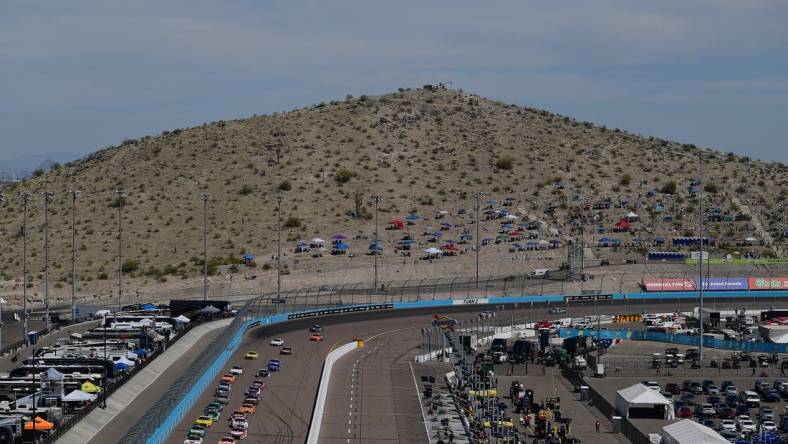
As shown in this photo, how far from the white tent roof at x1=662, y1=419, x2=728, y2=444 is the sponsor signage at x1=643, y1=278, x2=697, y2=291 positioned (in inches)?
2587

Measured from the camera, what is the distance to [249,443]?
55.1 m

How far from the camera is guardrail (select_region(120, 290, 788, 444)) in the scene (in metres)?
53.6

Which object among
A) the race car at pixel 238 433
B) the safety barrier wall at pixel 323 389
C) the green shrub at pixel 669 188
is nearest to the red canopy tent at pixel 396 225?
the green shrub at pixel 669 188

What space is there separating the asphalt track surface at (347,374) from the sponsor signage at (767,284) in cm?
547

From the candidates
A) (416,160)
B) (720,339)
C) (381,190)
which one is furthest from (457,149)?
(720,339)

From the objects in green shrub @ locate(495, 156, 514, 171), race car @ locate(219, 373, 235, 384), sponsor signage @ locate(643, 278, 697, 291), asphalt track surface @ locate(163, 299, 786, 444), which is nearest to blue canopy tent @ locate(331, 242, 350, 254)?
asphalt track surface @ locate(163, 299, 786, 444)

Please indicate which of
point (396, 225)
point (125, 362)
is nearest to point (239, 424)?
point (125, 362)

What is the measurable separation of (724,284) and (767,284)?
15.1 ft

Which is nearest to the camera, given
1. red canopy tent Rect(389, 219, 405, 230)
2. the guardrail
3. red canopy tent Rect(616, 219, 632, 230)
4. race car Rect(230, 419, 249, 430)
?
the guardrail

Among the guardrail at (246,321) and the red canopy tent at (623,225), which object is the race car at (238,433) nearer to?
the guardrail at (246,321)

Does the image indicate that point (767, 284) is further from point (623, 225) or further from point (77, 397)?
point (77, 397)

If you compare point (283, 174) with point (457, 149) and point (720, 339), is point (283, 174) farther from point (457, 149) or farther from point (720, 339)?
point (720, 339)

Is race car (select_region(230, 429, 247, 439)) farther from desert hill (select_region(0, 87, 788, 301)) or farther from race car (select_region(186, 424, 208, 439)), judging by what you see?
desert hill (select_region(0, 87, 788, 301))

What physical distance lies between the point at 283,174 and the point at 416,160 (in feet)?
68.4
